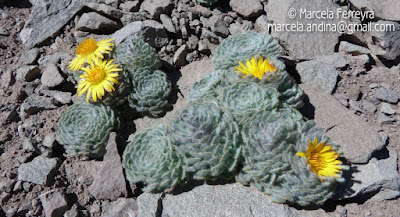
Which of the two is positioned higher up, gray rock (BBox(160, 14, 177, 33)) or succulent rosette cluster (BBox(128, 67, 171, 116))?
gray rock (BBox(160, 14, 177, 33))

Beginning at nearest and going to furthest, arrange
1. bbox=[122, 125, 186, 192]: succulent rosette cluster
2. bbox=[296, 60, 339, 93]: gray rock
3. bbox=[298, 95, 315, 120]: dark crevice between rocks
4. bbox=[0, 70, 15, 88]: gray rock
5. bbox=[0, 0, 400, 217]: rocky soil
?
bbox=[122, 125, 186, 192]: succulent rosette cluster, bbox=[0, 0, 400, 217]: rocky soil, bbox=[298, 95, 315, 120]: dark crevice between rocks, bbox=[296, 60, 339, 93]: gray rock, bbox=[0, 70, 15, 88]: gray rock

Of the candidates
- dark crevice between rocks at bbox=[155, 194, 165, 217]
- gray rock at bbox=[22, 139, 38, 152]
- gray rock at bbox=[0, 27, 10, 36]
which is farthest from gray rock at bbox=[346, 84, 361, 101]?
gray rock at bbox=[0, 27, 10, 36]

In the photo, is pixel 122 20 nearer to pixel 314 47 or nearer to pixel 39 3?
pixel 39 3

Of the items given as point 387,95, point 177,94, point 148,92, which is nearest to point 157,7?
point 177,94

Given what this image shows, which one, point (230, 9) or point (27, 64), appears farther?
point (230, 9)

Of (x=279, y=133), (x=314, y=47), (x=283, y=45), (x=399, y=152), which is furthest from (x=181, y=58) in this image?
(x=399, y=152)

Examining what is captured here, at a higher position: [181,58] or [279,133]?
[279,133]

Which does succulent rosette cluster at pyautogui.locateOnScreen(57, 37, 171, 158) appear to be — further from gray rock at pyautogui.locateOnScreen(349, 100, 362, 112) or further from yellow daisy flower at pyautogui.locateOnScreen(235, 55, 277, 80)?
gray rock at pyautogui.locateOnScreen(349, 100, 362, 112)

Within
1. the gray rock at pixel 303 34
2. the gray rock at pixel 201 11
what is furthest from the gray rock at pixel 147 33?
the gray rock at pixel 303 34

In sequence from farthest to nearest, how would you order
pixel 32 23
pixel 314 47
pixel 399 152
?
pixel 32 23
pixel 314 47
pixel 399 152
